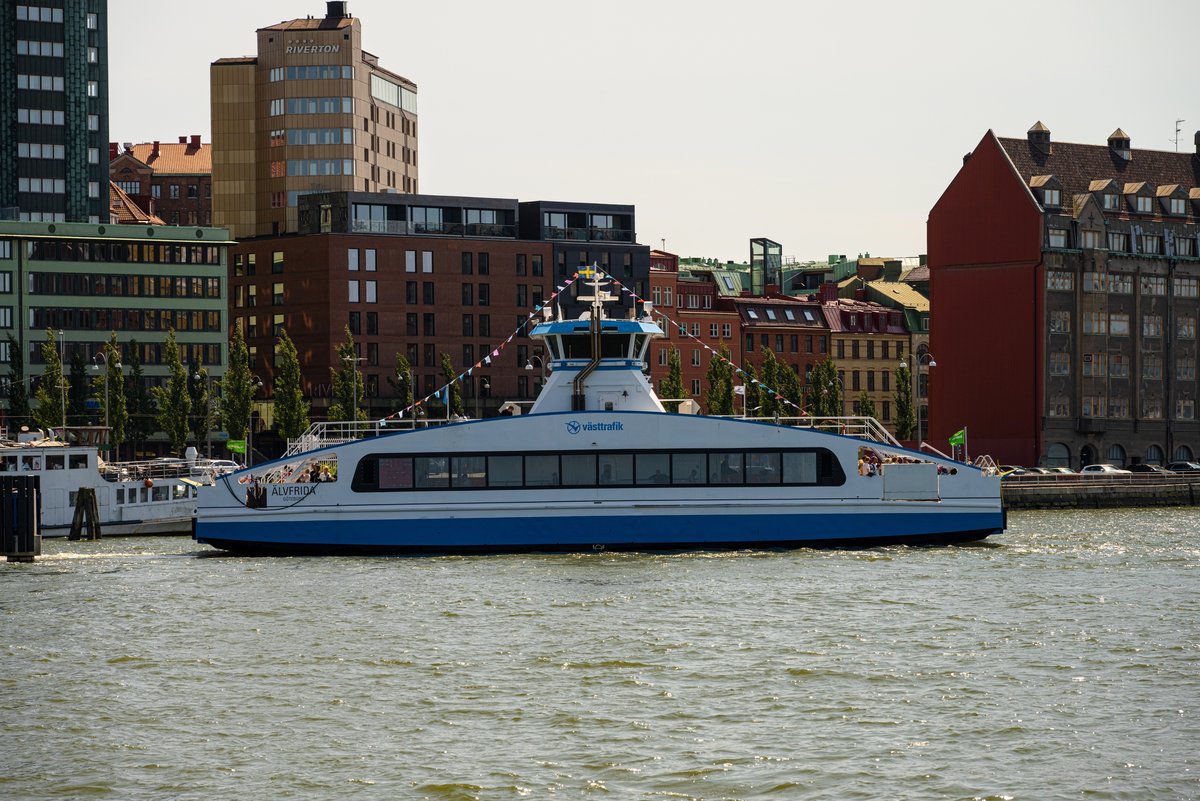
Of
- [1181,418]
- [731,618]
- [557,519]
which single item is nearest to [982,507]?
[557,519]

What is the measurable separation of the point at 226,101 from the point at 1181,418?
7555cm

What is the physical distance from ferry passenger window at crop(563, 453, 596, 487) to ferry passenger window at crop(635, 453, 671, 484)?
1.25 m

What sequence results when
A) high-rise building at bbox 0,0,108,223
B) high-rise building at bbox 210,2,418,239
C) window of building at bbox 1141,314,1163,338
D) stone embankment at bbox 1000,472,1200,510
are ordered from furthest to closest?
1. high-rise building at bbox 210,2,418,239
2. high-rise building at bbox 0,0,108,223
3. window of building at bbox 1141,314,1163,338
4. stone embankment at bbox 1000,472,1200,510

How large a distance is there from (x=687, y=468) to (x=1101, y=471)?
52.4 m

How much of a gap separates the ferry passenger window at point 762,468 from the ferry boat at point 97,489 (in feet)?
78.1

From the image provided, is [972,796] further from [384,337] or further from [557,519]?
[384,337]

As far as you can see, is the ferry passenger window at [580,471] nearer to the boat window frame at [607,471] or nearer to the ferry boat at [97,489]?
the boat window frame at [607,471]

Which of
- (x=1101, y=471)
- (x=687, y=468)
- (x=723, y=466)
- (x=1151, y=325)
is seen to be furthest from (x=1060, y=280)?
(x=687, y=468)

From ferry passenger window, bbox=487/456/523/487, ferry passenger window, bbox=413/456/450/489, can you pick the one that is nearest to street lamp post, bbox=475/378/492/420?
ferry passenger window, bbox=413/456/450/489

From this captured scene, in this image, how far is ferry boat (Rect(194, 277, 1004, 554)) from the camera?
5100 centimetres

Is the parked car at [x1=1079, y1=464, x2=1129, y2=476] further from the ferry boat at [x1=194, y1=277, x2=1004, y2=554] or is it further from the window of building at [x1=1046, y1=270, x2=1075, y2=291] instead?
the ferry boat at [x1=194, y1=277, x2=1004, y2=554]

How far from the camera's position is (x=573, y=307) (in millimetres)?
130125

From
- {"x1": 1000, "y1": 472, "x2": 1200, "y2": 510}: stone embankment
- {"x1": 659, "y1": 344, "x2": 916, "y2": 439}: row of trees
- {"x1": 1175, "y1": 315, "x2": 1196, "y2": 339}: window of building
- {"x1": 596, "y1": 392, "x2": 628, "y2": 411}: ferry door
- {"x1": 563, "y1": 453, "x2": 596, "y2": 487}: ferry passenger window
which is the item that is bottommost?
{"x1": 1000, "y1": 472, "x2": 1200, "y2": 510}: stone embankment

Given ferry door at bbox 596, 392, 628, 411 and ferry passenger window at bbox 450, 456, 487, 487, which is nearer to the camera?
ferry passenger window at bbox 450, 456, 487, 487
